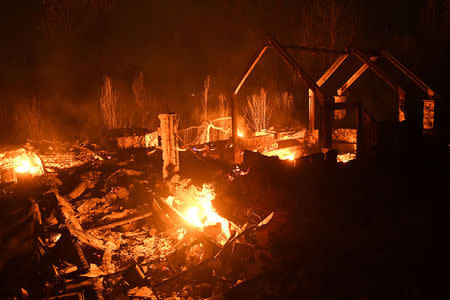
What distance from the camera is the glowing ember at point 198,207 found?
657 cm

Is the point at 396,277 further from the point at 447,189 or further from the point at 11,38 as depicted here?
the point at 11,38

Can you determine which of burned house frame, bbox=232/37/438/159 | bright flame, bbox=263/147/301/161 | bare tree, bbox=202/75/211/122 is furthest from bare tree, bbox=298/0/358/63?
bright flame, bbox=263/147/301/161

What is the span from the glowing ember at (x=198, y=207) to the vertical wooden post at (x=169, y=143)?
72 centimetres

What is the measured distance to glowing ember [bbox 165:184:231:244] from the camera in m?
6.57

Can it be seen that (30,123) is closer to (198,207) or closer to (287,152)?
(198,207)

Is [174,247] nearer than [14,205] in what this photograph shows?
Yes

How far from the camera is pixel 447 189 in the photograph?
6.70 meters

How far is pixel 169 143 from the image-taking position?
8.29 metres

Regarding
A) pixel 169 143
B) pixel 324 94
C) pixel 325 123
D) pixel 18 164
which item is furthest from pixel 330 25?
pixel 18 164

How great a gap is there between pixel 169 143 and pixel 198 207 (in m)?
2.02

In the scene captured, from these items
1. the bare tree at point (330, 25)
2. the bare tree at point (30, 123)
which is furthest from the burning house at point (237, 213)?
the bare tree at point (330, 25)

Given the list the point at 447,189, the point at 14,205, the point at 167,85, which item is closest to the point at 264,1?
the point at 167,85

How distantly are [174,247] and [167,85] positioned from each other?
21.3 meters

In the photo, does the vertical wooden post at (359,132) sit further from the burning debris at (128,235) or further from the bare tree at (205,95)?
the bare tree at (205,95)
